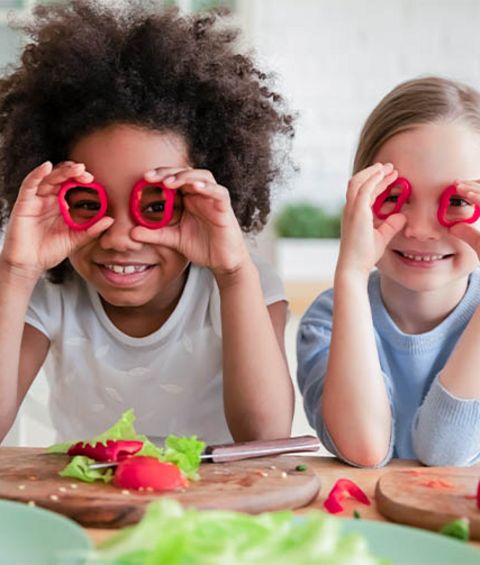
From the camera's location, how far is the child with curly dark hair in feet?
4.70

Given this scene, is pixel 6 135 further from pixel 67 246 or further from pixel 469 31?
pixel 469 31

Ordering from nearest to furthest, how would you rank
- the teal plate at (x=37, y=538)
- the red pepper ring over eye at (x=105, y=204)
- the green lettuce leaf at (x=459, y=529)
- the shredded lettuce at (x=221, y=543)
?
the shredded lettuce at (x=221, y=543) < the teal plate at (x=37, y=538) < the green lettuce leaf at (x=459, y=529) < the red pepper ring over eye at (x=105, y=204)

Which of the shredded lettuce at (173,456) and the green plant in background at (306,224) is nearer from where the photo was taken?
the shredded lettuce at (173,456)

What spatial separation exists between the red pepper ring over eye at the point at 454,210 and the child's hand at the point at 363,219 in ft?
0.19

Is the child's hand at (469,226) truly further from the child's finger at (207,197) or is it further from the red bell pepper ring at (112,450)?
the red bell pepper ring at (112,450)

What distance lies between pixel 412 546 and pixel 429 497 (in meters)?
0.21

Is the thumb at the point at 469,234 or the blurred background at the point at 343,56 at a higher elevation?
the blurred background at the point at 343,56

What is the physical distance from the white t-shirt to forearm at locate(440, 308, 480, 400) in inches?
15.3

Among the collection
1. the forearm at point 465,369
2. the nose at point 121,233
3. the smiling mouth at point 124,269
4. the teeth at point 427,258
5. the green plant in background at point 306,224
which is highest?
the green plant in background at point 306,224

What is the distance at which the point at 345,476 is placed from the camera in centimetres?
113

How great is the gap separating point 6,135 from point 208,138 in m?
0.33

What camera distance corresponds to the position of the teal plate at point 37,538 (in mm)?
725

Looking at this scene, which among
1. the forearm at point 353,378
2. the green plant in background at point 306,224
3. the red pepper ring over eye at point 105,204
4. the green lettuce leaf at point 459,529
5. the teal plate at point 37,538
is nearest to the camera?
the teal plate at point 37,538

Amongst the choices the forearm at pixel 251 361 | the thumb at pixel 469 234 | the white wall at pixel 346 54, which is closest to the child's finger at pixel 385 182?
the thumb at pixel 469 234
